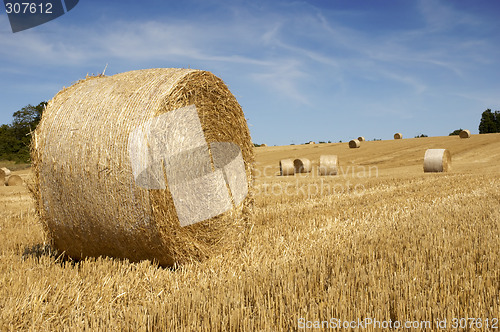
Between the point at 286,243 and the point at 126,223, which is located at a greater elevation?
the point at 126,223

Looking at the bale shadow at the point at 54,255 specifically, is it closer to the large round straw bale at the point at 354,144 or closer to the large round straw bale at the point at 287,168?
the large round straw bale at the point at 287,168

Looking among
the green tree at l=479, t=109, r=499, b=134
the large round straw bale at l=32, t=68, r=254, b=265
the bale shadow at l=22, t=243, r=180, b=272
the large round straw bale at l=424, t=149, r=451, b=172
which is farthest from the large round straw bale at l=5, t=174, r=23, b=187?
the green tree at l=479, t=109, r=499, b=134

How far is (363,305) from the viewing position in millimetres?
2732

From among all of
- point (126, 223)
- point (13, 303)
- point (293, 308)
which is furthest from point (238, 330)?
point (126, 223)

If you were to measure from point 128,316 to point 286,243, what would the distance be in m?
2.46

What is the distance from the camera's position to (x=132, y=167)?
407 centimetres

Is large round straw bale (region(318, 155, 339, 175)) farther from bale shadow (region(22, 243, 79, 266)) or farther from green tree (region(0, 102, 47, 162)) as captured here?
green tree (region(0, 102, 47, 162))

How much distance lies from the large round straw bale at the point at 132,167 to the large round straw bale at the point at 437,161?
49.0 feet

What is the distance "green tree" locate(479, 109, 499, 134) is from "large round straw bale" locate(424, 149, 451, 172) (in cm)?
5312

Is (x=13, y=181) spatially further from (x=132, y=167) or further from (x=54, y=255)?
(x=132, y=167)

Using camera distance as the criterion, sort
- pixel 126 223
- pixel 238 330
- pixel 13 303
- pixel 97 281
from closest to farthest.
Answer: pixel 238 330 < pixel 13 303 < pixel 97 281 < pixel 126 223

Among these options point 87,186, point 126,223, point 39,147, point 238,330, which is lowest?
point 238,330

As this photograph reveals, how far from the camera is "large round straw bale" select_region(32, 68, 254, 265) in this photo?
13.6 feet

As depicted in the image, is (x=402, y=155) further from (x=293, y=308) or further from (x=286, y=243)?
(x=293, y=308)
